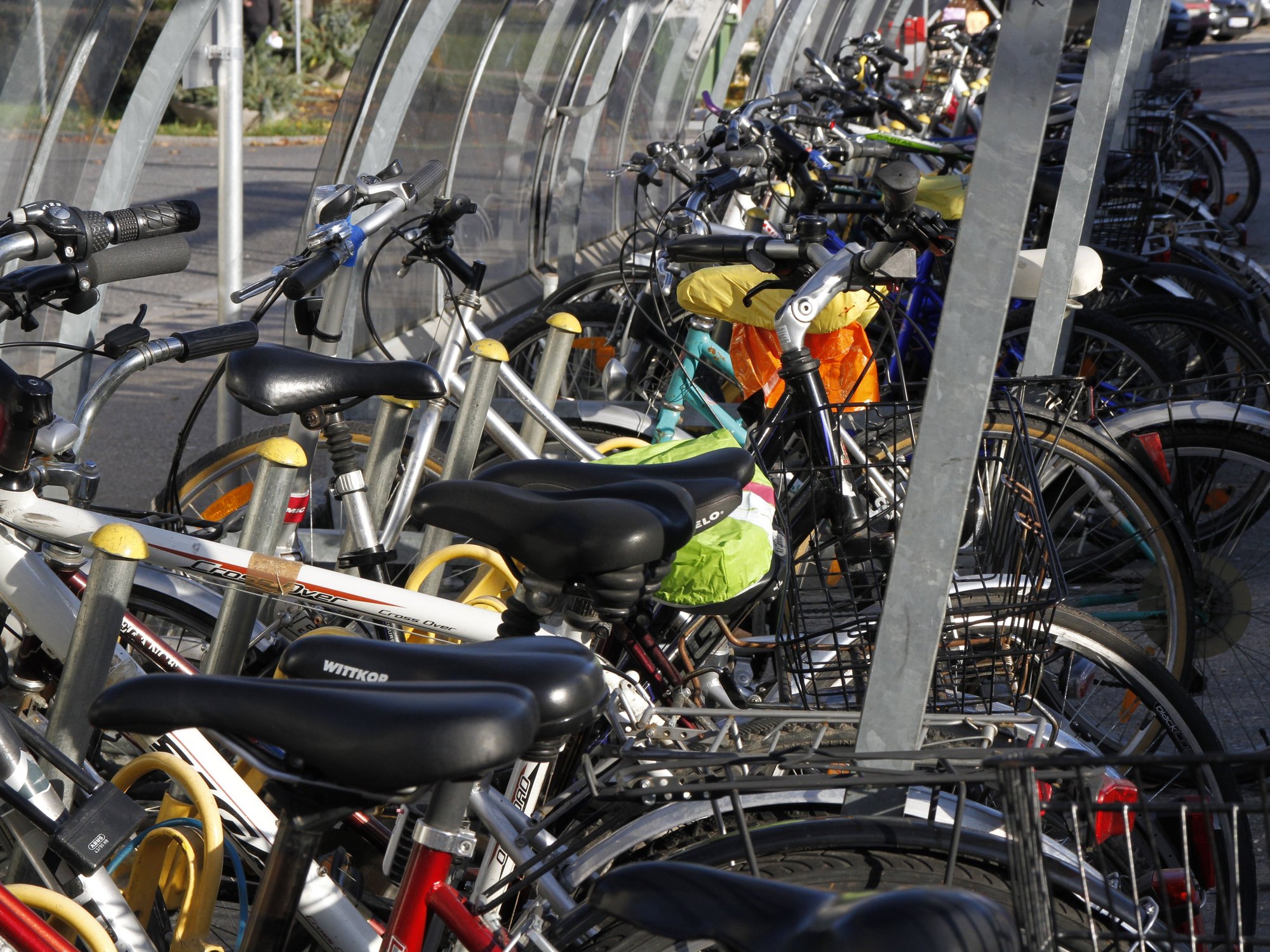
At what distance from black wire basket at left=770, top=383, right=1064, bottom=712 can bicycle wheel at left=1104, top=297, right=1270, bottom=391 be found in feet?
7.92

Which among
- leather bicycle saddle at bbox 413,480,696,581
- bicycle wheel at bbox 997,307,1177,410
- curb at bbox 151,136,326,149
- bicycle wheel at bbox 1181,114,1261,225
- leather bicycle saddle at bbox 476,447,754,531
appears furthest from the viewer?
curb at bbox 151,136,326,149

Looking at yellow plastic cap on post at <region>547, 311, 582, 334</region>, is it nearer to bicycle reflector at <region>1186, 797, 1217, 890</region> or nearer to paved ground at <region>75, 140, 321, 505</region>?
paved ground at <region>75, 140, 321, 505</region>

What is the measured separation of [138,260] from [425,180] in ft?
4.19

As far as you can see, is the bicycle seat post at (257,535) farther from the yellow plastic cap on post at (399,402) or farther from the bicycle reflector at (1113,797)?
the bicycle reflector at (1113,797)

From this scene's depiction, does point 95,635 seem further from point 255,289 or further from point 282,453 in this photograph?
point 255,289

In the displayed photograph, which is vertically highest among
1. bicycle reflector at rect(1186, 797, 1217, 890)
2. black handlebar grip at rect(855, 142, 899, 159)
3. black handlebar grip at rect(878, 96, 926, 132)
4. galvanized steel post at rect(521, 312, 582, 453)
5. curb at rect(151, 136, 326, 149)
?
curb at rect(151, 136, 326, 149)

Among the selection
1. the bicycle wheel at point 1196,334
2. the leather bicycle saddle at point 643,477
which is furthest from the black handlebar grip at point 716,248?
the bicycle wheel at point 1196,334

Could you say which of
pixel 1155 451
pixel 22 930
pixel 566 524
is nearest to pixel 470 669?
pixel 566 524

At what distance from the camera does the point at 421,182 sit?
353 centimetres

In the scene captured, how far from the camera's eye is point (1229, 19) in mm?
29422

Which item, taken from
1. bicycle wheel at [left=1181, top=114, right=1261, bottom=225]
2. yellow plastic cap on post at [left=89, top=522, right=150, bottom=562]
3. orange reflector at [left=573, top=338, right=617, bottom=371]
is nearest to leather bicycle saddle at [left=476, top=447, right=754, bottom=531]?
yellow plastic cap on post at [left=89, top=522, right=150, bottom=562]

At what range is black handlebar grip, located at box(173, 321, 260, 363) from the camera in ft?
8.52

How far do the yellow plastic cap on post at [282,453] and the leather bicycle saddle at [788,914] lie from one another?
1349 mm

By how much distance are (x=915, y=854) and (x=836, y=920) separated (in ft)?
2.29
